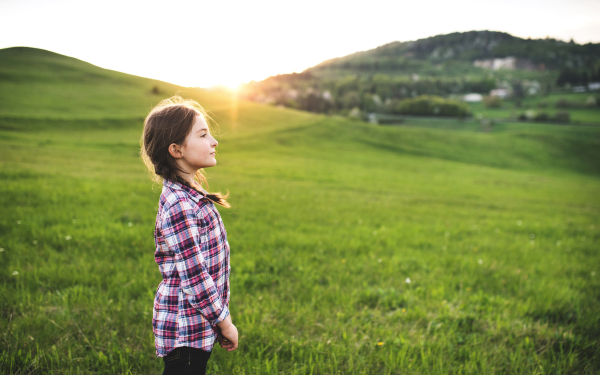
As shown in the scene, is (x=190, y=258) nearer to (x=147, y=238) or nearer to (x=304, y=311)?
(x=304, y=311)

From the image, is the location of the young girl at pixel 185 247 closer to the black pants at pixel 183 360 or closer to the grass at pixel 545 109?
the black pants at pixel 183 360

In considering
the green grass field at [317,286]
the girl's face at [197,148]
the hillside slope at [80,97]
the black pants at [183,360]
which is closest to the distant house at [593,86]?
the hillside slope at [80,97]

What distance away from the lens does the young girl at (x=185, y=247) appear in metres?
1.85

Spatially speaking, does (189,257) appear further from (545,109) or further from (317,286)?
(545,109)

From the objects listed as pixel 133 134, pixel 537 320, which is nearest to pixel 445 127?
pixel 133 134

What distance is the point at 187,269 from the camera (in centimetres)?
184

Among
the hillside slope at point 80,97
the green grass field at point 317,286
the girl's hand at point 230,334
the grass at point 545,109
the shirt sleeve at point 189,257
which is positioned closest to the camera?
the shirt sleeve at point 189,257

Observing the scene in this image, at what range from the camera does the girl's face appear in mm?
2034

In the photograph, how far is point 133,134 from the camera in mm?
35188

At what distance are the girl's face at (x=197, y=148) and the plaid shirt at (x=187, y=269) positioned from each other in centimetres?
17

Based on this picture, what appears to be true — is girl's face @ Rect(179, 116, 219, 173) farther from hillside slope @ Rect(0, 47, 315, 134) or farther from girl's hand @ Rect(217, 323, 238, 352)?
hillside slope @ Rect(0, 47, 315, 134)

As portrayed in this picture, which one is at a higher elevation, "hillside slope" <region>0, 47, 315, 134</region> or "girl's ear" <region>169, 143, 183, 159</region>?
"hillside slope" <region>0, 47, 315, 134</region>

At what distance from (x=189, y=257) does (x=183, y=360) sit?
72 cm

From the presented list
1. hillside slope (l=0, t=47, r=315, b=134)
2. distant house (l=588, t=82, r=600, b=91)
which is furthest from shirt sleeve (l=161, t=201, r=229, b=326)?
distant house (l=588, t=82, r=600, b=91)
